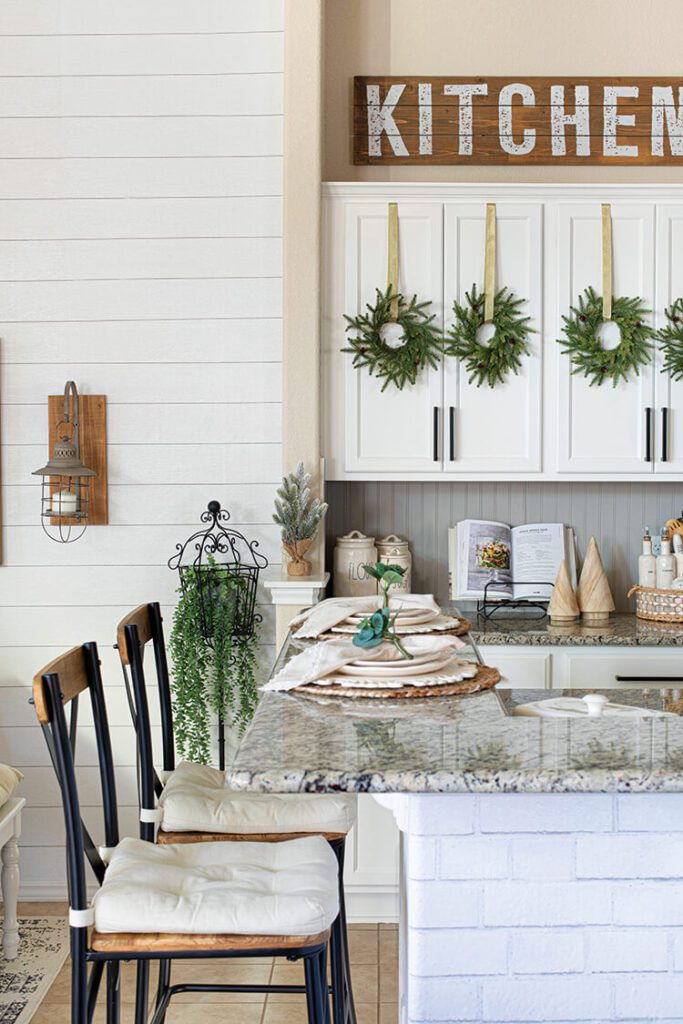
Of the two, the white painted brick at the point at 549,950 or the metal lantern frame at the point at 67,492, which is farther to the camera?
the metal lantern frame at the point at 67,492

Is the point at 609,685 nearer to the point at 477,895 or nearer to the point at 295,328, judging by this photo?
the point at 295,328

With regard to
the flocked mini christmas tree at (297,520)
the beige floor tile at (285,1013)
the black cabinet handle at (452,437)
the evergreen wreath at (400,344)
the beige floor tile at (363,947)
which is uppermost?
the evergreen wreath at (400,344)

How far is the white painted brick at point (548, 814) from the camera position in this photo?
Result: 1.47 meters

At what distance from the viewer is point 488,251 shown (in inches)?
140

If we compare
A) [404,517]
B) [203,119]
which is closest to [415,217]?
[203,119]

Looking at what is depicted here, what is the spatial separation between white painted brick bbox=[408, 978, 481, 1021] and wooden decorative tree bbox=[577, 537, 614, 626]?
7.43 ft

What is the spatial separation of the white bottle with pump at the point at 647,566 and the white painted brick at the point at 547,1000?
7.65 feet

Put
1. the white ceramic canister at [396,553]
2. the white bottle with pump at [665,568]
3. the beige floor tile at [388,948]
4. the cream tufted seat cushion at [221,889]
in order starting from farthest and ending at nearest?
the white ceramic canister at [396,553] < the white bottle with pump at [665,568] < the beige floor tile at [388,948] < the cream tufted seat cushion at [221,889]

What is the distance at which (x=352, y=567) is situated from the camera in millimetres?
3699

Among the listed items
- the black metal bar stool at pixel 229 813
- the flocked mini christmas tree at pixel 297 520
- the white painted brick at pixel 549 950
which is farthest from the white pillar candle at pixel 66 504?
the white painted brick at pixel 549 950

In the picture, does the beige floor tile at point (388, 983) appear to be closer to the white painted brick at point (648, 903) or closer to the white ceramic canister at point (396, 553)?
the white ceramic canister at point (396, 553)

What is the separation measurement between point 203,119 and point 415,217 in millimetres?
789

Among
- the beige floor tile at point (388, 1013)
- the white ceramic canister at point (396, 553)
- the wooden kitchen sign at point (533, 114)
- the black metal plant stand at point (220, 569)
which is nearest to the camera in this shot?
the beige floor tile at point (388, 1013)

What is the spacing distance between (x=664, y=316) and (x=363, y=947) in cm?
223
